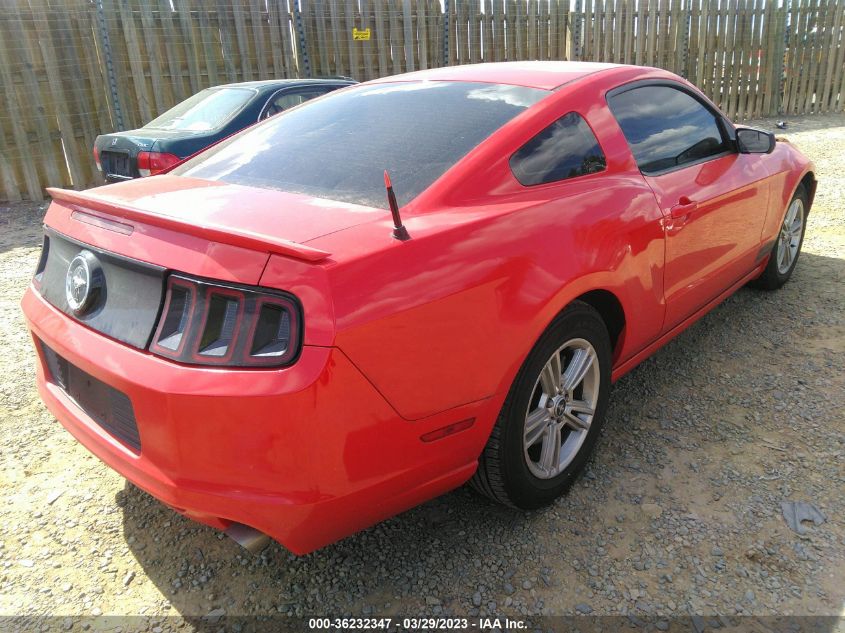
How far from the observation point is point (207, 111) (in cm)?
687

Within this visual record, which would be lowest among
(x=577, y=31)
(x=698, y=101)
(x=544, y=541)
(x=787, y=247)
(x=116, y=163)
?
(x=544, y=541)

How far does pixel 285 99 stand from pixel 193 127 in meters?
1.02

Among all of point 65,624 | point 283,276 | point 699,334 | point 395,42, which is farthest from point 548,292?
point 395,42

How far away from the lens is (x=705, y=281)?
3283 mm

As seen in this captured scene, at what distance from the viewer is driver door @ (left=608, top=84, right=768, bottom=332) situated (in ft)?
9.55

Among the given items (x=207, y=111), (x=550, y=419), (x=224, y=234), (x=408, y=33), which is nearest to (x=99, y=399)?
(x=224, y=234)

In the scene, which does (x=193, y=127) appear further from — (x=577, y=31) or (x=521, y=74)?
(x=577, y=31)

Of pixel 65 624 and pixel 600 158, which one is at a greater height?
pixel 600 158

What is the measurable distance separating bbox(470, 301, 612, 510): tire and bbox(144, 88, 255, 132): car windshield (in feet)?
16.9

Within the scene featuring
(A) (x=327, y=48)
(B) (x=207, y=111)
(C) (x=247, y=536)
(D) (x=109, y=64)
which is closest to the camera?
(C) (x=247, y=536)

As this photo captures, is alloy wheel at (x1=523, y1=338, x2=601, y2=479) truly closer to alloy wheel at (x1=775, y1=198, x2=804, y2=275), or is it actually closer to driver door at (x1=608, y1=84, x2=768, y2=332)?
driver door at (x1=608, y1=84, x2=768, y2=332)

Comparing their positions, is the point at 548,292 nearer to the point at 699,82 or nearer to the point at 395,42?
A: the point at 395,42

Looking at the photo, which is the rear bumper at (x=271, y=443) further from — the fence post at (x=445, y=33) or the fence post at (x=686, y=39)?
the fence post at (x=686, y=39)

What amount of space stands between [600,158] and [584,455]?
1.20 m
